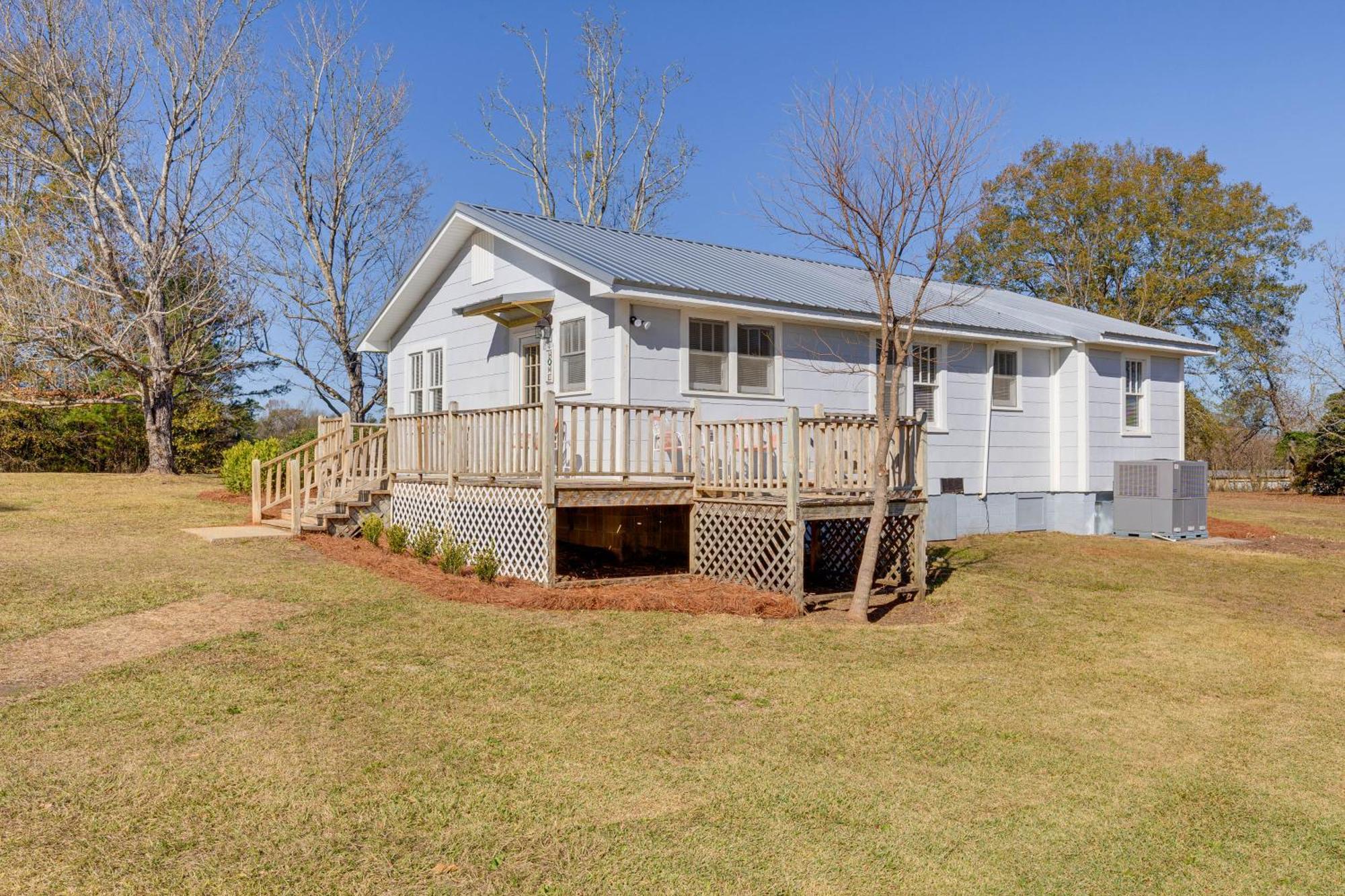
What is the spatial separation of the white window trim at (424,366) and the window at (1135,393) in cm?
1241

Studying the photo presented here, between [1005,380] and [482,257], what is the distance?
29.5ft

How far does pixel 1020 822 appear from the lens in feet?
14.7

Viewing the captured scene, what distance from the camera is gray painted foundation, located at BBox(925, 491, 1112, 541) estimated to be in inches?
603

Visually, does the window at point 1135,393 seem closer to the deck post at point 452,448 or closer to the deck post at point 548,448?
the deck post at point 548,448

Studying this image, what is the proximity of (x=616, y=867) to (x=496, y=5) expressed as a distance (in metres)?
29.5

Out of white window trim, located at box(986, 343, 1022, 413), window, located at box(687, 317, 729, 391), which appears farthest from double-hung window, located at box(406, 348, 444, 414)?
white window trim, located at box(986, 343, 1022, 413)

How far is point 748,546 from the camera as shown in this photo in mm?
10266

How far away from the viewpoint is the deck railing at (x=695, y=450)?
32.6 ft

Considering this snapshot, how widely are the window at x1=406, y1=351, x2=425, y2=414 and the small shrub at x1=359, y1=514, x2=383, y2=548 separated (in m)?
3.51

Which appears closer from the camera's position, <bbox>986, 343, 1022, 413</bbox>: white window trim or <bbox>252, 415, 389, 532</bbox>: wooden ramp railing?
<bbox>252, 415, 389, 532</bbox>: wooden ramp railing

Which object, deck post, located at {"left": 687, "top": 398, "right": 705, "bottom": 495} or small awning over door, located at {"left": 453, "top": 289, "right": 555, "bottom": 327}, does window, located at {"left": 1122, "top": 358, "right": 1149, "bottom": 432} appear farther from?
small awning over door, located at {"left": 453, "top": 289, "right": 555, "bottom": 327}

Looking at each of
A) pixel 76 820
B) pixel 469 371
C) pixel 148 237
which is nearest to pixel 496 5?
pixel 148 237

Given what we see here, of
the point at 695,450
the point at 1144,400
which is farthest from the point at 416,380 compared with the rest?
the point at 1144,400

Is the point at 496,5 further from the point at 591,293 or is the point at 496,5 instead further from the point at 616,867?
the point at 616,867
